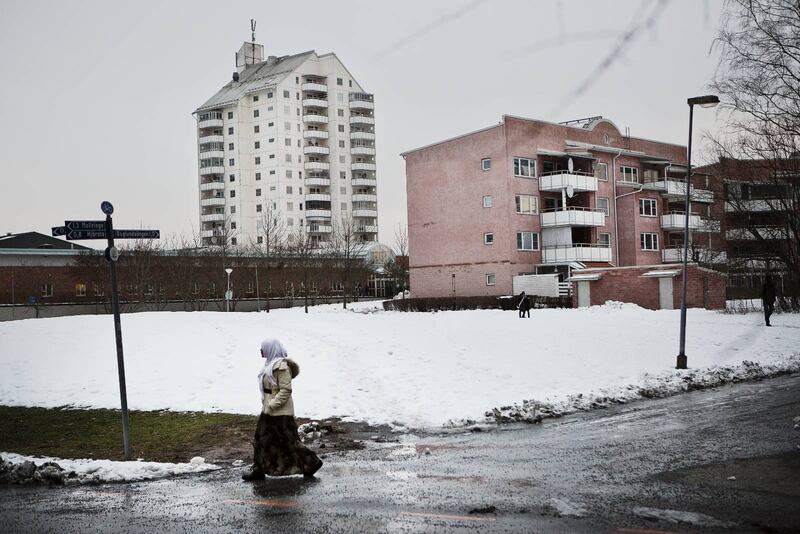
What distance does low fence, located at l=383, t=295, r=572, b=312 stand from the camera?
46562mm

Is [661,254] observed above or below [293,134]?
below

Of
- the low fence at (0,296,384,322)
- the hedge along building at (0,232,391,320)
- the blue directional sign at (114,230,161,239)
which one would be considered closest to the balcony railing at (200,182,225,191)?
the hedge along building at (0,232,391,320)

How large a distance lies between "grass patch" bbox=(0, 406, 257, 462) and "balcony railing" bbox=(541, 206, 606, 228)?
42555mm

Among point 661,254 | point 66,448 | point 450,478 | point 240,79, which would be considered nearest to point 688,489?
point 450,478

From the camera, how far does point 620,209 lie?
58.8m

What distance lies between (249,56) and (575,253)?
85585 mm

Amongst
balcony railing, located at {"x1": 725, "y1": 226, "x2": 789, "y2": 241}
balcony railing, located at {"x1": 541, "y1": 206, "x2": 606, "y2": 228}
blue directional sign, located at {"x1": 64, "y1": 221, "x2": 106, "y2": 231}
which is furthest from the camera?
balcony railing, located at {"x1": 541, "y1": 206, "x2": 606, "y2": 228}

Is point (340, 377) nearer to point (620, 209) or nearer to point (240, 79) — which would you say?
point (620, 209)

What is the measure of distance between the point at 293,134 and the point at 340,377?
9370 cm

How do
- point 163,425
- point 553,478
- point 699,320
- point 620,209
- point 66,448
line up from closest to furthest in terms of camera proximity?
point 553,478 < point 66,448 < point 163,425 < point 699,320 < point 620,209

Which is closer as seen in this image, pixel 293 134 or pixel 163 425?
pixel 163 425

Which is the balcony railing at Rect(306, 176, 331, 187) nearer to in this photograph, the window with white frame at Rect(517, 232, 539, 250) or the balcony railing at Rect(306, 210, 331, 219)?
the balcony railing at Rect(306, 210, 331, 219)

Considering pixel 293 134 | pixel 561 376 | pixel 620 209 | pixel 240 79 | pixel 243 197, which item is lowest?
pixel 561 376

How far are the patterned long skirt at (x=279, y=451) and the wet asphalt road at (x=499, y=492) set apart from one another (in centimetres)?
20
